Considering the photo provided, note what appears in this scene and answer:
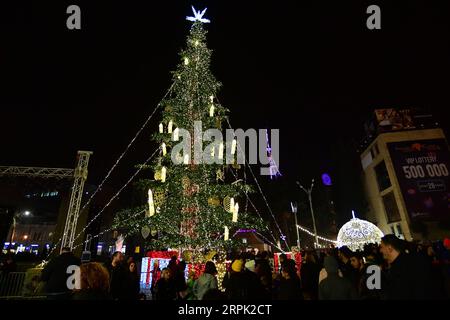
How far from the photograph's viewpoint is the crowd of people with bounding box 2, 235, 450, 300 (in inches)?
123

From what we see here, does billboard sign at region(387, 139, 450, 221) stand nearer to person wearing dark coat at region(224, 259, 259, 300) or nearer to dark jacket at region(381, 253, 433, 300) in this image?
person wearing dark coat at region(224, 259, 259, 300)

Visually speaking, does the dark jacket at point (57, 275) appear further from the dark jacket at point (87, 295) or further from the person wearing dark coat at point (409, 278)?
the person wearing dark coat at point (409, 278)

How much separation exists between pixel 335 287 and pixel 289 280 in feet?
5.55

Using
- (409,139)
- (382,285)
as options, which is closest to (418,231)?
(409,139)

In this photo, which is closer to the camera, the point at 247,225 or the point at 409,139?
the point at 247,225

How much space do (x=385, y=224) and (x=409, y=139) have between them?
16.2 metres

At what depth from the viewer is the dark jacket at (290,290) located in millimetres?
5262

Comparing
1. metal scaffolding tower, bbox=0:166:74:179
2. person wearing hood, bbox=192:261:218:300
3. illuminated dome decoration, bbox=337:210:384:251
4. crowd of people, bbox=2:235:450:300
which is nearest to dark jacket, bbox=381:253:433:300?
crowd of people, bbox=2:235:450:300
